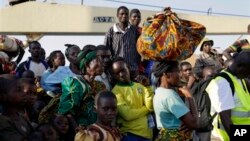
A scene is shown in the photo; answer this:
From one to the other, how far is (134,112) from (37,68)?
2621 mm

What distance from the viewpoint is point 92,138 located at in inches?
163

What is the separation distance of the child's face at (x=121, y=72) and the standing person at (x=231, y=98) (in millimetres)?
904

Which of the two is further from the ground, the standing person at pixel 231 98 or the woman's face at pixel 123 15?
the woman's face at pixel 123 15

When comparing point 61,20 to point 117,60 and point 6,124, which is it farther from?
point 6,124

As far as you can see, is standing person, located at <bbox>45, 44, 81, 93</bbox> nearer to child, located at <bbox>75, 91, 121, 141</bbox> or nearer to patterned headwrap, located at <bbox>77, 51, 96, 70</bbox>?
patterned headwrap, located at <bbox>77, 51, 96, 70</bbox>

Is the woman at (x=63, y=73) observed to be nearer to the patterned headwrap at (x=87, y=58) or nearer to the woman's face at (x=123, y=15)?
the patterned headwrap at (x=87, y=58)

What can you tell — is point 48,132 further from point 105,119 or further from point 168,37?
point 168,37

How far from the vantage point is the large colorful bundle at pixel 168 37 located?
185 inches

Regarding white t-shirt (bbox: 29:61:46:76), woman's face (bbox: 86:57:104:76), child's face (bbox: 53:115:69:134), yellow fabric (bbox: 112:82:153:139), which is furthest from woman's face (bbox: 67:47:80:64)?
child's face (bbox: 53:115:69:134)

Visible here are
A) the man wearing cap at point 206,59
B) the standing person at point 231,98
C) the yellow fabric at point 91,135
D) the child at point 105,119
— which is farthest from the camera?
the man wearing cap at point 206,59

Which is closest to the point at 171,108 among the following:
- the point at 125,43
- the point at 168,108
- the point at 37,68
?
the point at 168,108

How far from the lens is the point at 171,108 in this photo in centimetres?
438

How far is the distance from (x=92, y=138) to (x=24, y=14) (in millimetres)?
7332

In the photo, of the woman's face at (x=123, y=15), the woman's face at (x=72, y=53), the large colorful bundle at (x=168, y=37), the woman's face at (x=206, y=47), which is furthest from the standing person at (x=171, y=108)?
the woman's face at (x=206, y=47)
